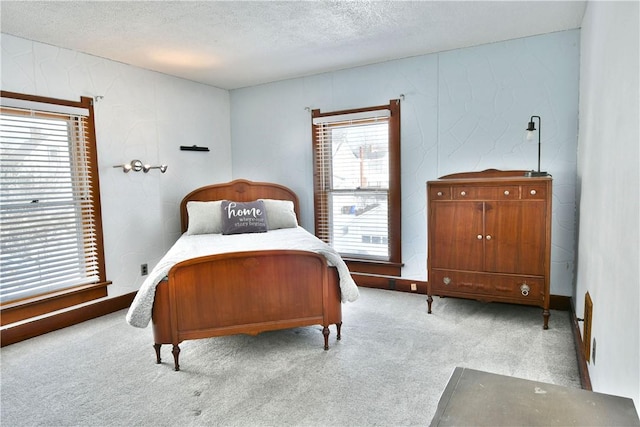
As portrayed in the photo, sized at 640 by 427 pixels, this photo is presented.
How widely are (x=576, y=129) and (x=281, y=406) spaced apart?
3212 millimetres

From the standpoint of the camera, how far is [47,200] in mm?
3410

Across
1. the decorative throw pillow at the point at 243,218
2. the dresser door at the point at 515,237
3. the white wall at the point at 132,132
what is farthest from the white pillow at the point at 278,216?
the dresser door at the point at 515,237

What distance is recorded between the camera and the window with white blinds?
124 inches

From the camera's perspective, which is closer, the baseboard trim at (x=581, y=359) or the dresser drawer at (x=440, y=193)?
the baseboard trim at (x=581, y=359)

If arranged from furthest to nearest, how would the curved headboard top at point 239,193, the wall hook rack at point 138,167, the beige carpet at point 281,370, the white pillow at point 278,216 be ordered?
the curved headboard top at point 239,193 → the white pillow at point 278,216 → the wall hook rack at point 138,167 → the beige carpet at point 281,370

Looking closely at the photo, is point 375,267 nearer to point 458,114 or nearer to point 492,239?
point 492,239

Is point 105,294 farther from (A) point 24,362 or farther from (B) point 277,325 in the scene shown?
(B) point 277,325

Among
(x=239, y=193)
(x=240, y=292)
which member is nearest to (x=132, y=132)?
(x=239, y=193)

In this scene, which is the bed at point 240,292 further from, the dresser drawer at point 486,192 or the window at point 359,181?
the window at point 359,181

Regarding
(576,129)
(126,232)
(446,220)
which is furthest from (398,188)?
(126,232)

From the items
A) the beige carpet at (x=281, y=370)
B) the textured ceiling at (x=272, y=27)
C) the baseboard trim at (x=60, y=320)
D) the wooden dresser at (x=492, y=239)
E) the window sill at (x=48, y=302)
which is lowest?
the beige carpet at (x=281, y=370)

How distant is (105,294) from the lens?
3.84 metres

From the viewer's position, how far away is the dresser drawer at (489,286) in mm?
3188

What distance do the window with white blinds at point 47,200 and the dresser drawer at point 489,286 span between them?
10.3 feet
